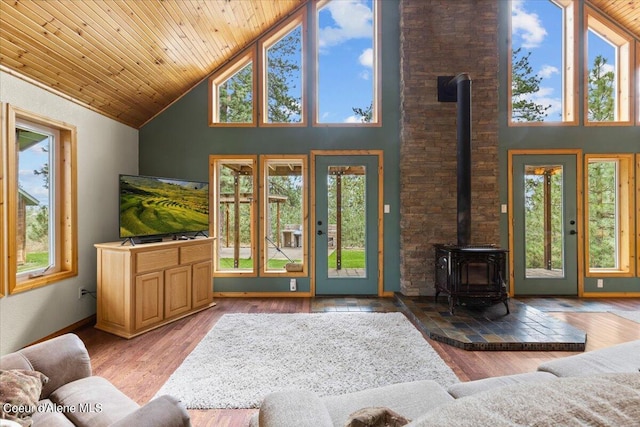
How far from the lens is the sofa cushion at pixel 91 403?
129cm

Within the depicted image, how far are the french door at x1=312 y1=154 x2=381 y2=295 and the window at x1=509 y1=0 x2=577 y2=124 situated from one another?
2.50 meters

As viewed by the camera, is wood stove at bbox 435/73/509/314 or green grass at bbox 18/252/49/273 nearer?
green grass at bbox 18/252/49/273

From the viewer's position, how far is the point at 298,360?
2727 mm

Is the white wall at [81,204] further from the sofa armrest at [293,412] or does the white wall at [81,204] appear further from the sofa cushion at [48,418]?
the sofa armrest at [293,412]

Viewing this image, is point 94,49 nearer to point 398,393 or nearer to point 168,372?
point 168,372

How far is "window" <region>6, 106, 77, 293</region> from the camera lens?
9.23ft

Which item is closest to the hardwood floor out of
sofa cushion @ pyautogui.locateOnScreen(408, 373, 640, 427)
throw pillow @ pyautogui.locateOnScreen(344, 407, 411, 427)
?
throw pillow @ pyautogui.locateOnScreen(344, 407, 411, 427)

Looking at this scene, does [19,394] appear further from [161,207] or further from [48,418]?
[161,207]

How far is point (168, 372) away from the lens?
256cm

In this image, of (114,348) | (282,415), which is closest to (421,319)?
(282,415)

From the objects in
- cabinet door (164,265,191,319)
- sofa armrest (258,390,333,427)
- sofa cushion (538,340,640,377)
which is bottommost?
cabinet door (164,265,191,319)

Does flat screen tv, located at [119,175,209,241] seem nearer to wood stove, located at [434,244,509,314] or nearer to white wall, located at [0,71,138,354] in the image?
white wall, located at [0,71,138,354]

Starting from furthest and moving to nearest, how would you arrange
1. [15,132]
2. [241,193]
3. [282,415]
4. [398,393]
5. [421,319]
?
[241,193]
[421,319]
[15,132]
[398,393]
[282,415]

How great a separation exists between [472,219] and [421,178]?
0.92m
